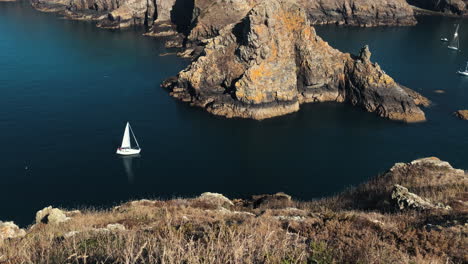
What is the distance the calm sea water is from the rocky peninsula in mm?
25029

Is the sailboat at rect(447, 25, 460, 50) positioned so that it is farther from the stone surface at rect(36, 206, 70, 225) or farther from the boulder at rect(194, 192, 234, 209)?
the stone surface at rect(36, 206, 70, 225)

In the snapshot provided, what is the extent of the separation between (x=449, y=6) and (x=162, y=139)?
611 feet

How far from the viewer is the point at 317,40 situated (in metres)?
83.2

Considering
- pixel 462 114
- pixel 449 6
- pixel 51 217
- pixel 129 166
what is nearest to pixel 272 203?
pixel 51 217

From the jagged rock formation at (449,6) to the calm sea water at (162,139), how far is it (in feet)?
297

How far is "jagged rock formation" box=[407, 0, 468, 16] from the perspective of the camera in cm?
17988

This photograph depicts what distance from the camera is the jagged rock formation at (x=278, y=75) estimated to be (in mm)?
74250

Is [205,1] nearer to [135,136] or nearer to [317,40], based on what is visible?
[317,40]

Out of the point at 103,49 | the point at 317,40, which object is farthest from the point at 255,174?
the point at 103,49

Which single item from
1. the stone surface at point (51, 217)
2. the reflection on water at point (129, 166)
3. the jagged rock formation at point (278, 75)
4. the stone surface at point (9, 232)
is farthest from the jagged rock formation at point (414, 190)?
the jagged rock formation at point (278, 75)

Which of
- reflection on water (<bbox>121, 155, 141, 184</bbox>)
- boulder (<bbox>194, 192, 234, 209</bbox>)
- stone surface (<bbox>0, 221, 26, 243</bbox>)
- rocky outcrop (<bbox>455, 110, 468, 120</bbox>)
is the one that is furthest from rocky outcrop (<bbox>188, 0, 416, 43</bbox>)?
stone surface (<bbox>0, 221, 26, 243</bbox>)

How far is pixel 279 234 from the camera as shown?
13.5 meters

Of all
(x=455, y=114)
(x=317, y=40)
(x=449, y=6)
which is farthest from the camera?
(x=449, y=6)

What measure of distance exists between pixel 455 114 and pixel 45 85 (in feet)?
320
